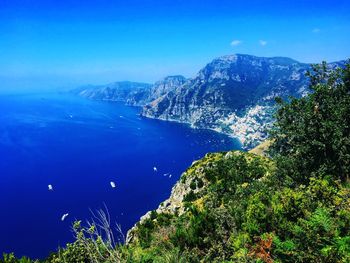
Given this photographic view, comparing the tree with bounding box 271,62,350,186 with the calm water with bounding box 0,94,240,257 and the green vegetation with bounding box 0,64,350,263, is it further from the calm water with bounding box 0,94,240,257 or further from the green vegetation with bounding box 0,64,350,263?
the calm water with bounding box 0,94,240,257

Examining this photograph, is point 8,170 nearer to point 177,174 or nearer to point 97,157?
point 97,157

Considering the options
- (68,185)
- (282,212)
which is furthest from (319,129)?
(68,185)

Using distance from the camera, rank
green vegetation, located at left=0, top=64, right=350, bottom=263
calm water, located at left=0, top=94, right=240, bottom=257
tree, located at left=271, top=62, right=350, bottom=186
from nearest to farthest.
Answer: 1. green vegetation, located at left=0, top=64, right=350, bottom=263
2. tree, located at left=271, top=62, right=350, bottom=186
3. calm water, located at left=0, top=94, right=240, bottom=257

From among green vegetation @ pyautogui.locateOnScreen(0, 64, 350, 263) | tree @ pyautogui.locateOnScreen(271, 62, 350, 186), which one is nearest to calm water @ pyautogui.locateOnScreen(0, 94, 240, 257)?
green vegetation @ pyautogui.locateOnScreen(0, 64, 350, 263)

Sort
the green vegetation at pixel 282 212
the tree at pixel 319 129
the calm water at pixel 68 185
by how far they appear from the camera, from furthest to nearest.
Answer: the calm water at pixel 68 185 → the tree at pixel 319 129 → the green vegetation at pixel 282 212

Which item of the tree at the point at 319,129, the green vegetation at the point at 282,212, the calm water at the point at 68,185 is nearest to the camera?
the green vegetation at the point at 282,212

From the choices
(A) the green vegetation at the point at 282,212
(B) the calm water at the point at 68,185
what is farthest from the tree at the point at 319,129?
(B) the calm water at the point at 68,185

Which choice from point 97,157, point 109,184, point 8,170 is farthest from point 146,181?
point 8,170

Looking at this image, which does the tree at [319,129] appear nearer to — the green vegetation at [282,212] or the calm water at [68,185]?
the green vegetation at [282,212]

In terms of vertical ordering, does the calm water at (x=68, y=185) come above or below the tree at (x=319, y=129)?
below
